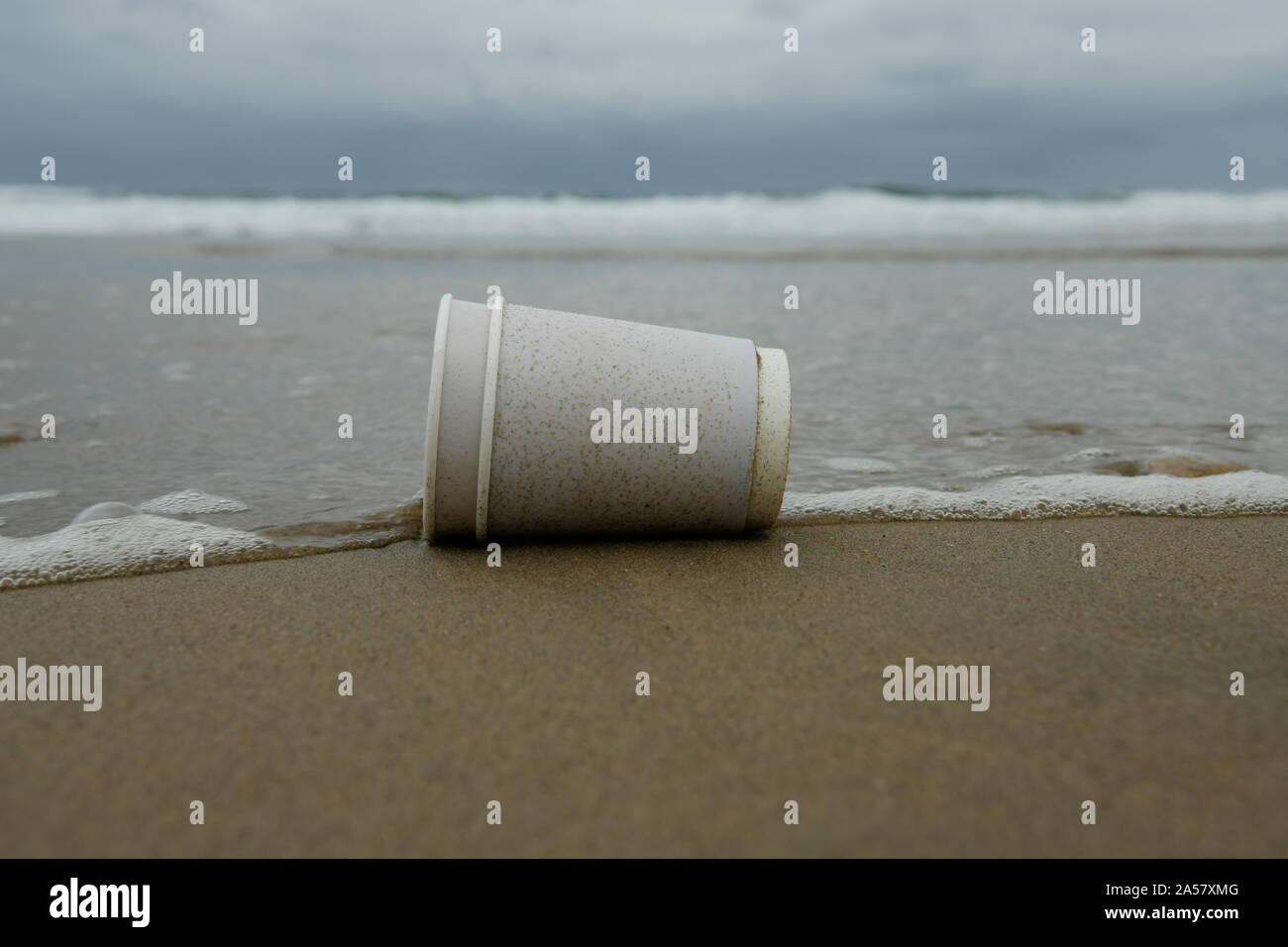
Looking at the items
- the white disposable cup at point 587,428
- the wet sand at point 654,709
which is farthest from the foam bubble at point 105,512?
the white disposable cup at point 587,428

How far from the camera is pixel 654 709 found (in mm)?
2197

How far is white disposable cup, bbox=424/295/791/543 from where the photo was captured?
3.01m

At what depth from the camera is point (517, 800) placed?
6.09ft

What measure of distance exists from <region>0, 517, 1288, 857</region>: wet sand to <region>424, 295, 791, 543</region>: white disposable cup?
13cm

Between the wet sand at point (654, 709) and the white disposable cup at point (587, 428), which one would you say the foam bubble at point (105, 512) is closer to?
the wet sand at point (654, 709)

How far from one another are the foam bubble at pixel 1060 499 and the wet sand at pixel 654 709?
0.52 metres

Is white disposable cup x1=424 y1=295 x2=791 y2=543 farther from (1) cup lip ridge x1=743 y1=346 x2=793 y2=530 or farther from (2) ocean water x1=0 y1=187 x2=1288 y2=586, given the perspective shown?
(2) ocean water x1=0 y1=187 x2=1288 y2=586

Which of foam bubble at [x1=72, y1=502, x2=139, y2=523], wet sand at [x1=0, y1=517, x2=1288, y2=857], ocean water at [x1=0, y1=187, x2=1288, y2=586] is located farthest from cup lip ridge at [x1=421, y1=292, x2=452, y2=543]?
foam bubble at [x1=72, y1=502, x2=139, y2=523]

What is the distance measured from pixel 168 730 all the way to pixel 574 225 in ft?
88.6

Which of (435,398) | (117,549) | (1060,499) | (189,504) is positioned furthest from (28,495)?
(1060,499)

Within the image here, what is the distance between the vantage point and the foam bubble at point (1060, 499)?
3746 millimetres

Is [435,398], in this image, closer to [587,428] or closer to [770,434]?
[587,428]

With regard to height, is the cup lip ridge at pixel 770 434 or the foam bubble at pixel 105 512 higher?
the cup lip ridge at pixel 770 434

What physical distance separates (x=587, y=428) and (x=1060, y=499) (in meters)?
2.02
